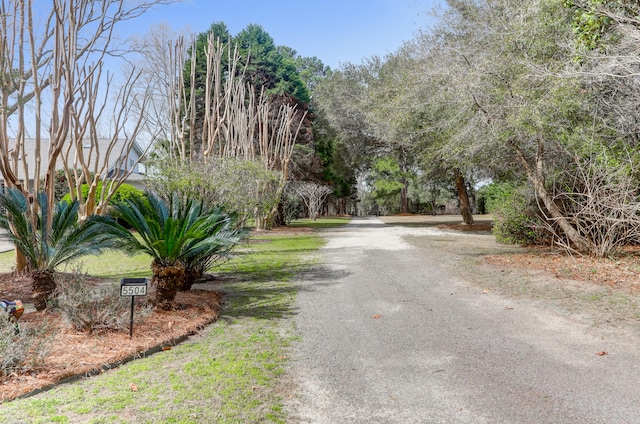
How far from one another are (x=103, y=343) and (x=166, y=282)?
4.85 feet

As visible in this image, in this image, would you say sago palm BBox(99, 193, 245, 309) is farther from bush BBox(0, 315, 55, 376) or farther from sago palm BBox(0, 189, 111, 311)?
bush BBox(0, 315, 55, 376)

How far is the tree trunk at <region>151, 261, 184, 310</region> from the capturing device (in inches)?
220

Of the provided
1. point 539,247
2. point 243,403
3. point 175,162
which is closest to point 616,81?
point 539,247

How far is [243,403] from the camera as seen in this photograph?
3074 millimetres

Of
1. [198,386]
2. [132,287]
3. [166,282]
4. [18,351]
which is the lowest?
[198,386]

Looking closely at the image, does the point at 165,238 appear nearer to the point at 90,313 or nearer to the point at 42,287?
the point at 90,313

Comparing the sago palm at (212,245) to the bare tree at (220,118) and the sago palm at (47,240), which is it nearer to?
the sago palm at (47,240)

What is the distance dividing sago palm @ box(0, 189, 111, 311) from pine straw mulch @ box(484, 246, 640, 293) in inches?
328

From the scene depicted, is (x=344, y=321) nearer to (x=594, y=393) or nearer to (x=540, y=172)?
(x=594, y=393)

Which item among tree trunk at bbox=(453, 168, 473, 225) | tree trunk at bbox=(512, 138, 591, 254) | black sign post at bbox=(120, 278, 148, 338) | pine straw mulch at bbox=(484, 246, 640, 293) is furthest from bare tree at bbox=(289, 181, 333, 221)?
black sign post at bbox=(120, 278, 148, 338)

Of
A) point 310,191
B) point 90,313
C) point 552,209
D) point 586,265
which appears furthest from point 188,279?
point 310,191

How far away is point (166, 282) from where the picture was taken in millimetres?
5648

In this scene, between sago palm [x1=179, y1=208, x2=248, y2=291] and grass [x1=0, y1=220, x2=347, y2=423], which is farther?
sago palm [x1=179, y1=208, x2=248, y2=291]

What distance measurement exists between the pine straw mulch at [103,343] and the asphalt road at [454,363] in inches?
55.6
